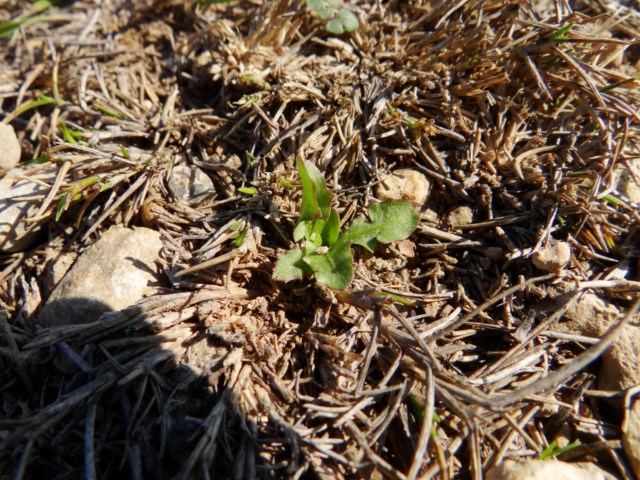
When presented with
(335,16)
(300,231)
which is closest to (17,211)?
(300,231)

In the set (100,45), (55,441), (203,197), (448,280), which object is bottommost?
(55,441)

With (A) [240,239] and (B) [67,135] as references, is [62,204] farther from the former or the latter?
(A) [240,239]

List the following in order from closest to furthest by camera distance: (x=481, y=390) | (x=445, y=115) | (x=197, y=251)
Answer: (x=481, y=390), (x=197, y=251), (x=445, y=115)

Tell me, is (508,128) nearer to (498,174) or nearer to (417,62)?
(498,174)

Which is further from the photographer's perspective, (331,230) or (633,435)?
(331,230)

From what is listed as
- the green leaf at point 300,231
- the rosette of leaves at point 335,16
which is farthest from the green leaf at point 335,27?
the green leaf at point 300,231

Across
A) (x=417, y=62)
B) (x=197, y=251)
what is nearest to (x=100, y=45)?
(x=197, y=251)

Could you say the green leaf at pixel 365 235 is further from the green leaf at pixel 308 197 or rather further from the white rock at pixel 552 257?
the white rock at pixel 552 257
